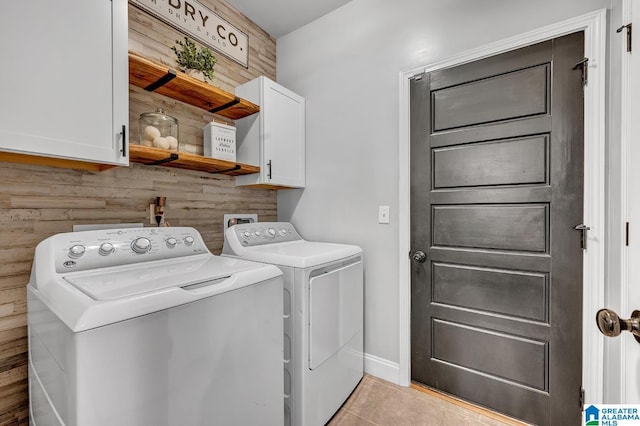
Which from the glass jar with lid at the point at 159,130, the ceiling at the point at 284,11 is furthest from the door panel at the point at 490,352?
the ceiling at the point at 284,11

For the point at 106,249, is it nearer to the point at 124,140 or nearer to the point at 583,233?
the point at 124,140

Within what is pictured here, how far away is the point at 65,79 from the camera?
1.13 meters

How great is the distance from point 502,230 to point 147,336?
1732mm

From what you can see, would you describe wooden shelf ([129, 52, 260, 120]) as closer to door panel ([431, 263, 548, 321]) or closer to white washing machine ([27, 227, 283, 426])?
white washing machine ([27, 227, 283, 426])

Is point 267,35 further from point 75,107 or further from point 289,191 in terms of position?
point 75,107

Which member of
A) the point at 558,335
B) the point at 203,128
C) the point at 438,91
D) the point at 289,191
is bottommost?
the point at 558,335

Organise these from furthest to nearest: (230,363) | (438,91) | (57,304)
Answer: (438,91)
(230,363)
(57,304)

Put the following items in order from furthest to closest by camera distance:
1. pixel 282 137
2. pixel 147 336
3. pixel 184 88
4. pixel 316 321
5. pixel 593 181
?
pixel 282 137 → pixel 184 88 → pixel 316 321 → pixel 593 181 → pixel 147 336

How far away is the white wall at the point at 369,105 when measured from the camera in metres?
1.76

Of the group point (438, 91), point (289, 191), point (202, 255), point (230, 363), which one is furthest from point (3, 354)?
point (438, 91)

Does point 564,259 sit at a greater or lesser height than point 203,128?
lesser

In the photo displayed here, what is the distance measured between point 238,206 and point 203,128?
0.63 metres

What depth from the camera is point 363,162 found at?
2084 mm

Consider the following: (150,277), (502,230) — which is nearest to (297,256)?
(150,277)
